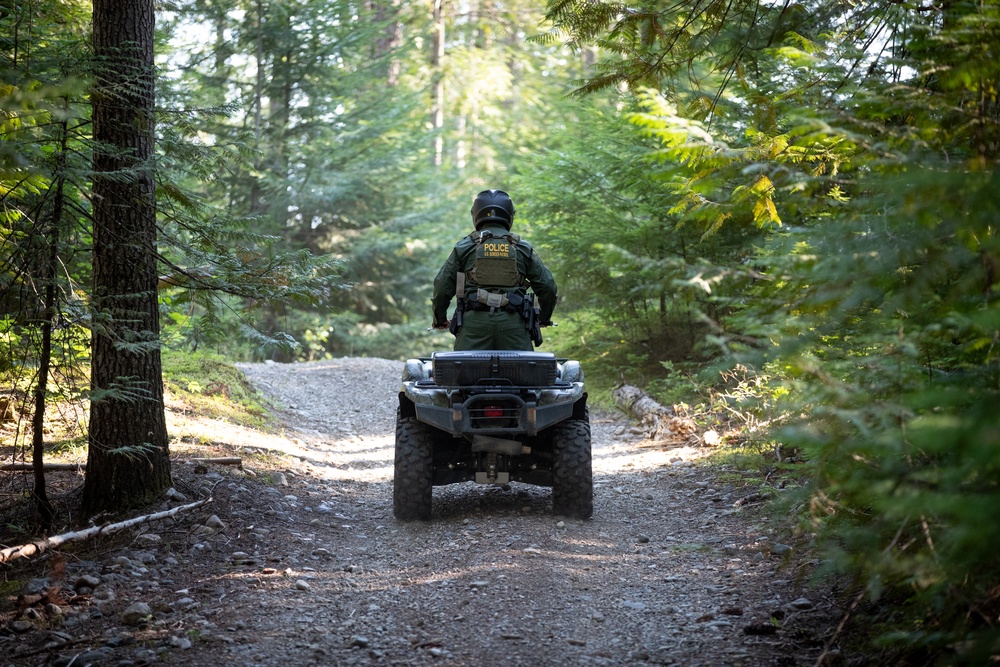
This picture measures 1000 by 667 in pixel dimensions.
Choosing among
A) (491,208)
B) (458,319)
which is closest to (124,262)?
(458,319)

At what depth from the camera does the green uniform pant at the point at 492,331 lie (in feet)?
22.2

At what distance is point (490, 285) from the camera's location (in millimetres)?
6812

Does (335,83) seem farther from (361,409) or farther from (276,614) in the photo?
(276,614)

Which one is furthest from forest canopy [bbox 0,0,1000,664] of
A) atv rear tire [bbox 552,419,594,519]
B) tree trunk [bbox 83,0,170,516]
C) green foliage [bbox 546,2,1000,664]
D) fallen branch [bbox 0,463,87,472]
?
atv rear tire [bbox 552,419,594,519]

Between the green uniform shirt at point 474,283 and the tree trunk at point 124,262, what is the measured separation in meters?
2.29

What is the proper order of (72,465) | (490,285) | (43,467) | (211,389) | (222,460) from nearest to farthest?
(43,467) < (72,465) < (490,285) < (222,460) < (211,389)

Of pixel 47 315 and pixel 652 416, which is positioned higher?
pixel 47 315

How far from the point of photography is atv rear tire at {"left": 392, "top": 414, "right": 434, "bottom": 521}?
6.25 metres

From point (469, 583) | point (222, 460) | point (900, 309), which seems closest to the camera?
point (900, 309)

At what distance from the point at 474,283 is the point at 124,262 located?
2.72 metres

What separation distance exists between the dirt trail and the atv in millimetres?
321

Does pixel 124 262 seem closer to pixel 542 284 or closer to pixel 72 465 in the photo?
pixel 72 465

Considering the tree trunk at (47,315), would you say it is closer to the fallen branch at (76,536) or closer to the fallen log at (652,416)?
the fallen branch at (76,536)

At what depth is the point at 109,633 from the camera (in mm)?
4051
